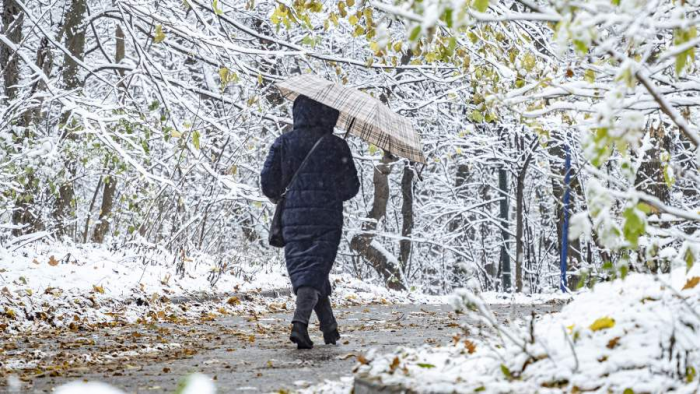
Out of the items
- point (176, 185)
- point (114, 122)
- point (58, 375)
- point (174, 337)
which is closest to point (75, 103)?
point (114, 122)

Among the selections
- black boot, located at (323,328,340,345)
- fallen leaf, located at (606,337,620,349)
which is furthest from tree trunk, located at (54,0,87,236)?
fallen leaf, located at (606,337,620,349)

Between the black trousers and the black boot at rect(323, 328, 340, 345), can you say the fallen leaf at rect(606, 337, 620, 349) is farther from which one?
the black boot at rect(323, 328, 340, 345)

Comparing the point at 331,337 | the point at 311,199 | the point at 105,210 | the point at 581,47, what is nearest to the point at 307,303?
the point at 331,337

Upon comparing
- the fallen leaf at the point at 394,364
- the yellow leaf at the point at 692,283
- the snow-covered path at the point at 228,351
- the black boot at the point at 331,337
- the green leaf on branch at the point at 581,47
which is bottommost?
the snow-covered path at the point at 228,351

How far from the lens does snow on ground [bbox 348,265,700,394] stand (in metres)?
3.46

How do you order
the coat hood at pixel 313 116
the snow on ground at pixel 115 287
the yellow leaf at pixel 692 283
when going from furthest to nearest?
1. the snow on ground at pixel 115 287
2. the coat hood at pixel 313 116
3. the yellow leaf at pixel 692 283

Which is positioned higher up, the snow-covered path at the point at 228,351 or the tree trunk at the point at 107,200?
the tree trunk at the point at 107,200

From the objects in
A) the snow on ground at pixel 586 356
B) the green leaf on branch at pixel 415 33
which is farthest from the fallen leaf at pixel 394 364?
the green leaf on branch at pixel 415 33

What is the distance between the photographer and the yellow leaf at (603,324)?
160 inches

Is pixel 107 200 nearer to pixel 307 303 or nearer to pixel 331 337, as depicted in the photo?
pixel 331 337

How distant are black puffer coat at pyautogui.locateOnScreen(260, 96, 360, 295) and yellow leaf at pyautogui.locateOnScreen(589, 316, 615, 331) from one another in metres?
2.97

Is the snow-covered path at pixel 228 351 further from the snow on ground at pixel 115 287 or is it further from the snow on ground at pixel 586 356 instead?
the snow on ground at pixel 115 287

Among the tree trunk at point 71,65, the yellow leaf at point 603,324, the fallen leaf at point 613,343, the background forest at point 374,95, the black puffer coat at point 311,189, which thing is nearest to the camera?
the background forest at point 374,95

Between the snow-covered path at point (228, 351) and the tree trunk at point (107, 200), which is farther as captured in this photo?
the tree trunk at point (107, 200)
